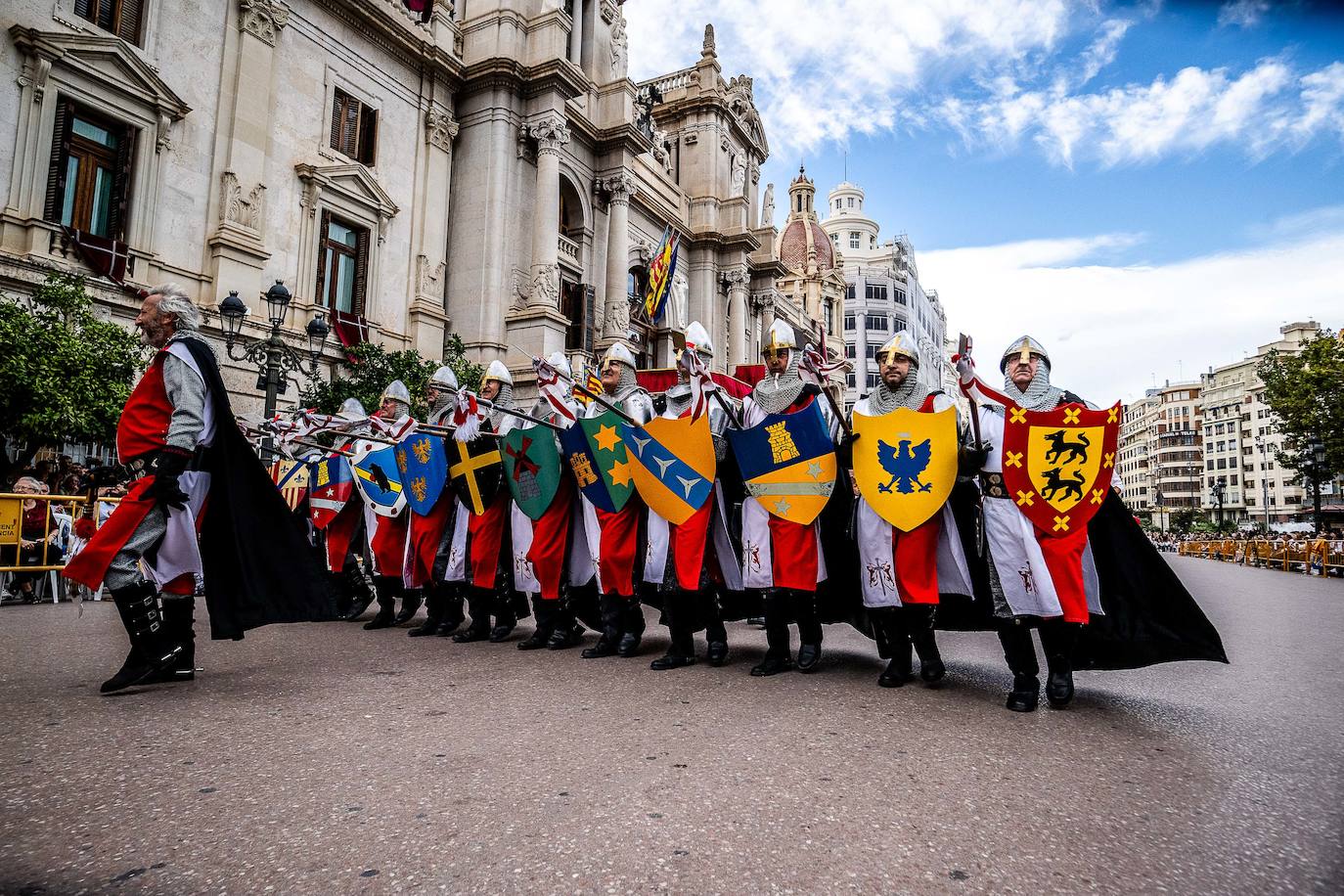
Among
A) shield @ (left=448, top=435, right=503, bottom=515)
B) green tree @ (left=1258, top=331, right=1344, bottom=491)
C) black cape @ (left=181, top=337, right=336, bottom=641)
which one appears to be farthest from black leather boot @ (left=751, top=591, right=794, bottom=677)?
green tree @ (left=1258, top=331, right=1344, bottom=491)

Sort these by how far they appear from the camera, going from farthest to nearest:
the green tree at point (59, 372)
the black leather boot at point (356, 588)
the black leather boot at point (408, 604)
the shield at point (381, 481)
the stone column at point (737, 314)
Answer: the stone column at point (737, 314)
the green tree at point (59, 372)
the black leather boot at point (356, 588)
the black leather boot at point (408, 604)
the shield at point (381, 481)

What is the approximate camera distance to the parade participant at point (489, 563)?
236 inches

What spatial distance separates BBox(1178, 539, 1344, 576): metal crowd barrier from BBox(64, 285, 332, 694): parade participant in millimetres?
27256

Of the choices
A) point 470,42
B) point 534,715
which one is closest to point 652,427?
point 534,715

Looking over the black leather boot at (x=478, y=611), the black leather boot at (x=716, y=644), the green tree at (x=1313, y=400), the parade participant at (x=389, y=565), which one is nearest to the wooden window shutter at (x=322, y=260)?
the parade participant at (x=389, y=565)

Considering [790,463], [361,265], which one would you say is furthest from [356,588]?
[361,265]

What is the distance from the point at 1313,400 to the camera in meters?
29.2

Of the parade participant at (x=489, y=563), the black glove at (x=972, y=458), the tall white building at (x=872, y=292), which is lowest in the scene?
the parade participant at (x=489, y=563)

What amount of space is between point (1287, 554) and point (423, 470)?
29215mm

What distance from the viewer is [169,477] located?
13.4 feet

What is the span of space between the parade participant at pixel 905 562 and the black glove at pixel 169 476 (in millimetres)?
3818

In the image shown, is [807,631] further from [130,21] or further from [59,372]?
[130,21]

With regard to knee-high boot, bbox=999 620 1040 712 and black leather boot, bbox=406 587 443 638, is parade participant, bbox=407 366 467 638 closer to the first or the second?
black leather boot, bbox=406 587 443 638

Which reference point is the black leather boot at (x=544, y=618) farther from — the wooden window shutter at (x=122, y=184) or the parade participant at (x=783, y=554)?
the wooden window shutter at (x=122, y=184)
